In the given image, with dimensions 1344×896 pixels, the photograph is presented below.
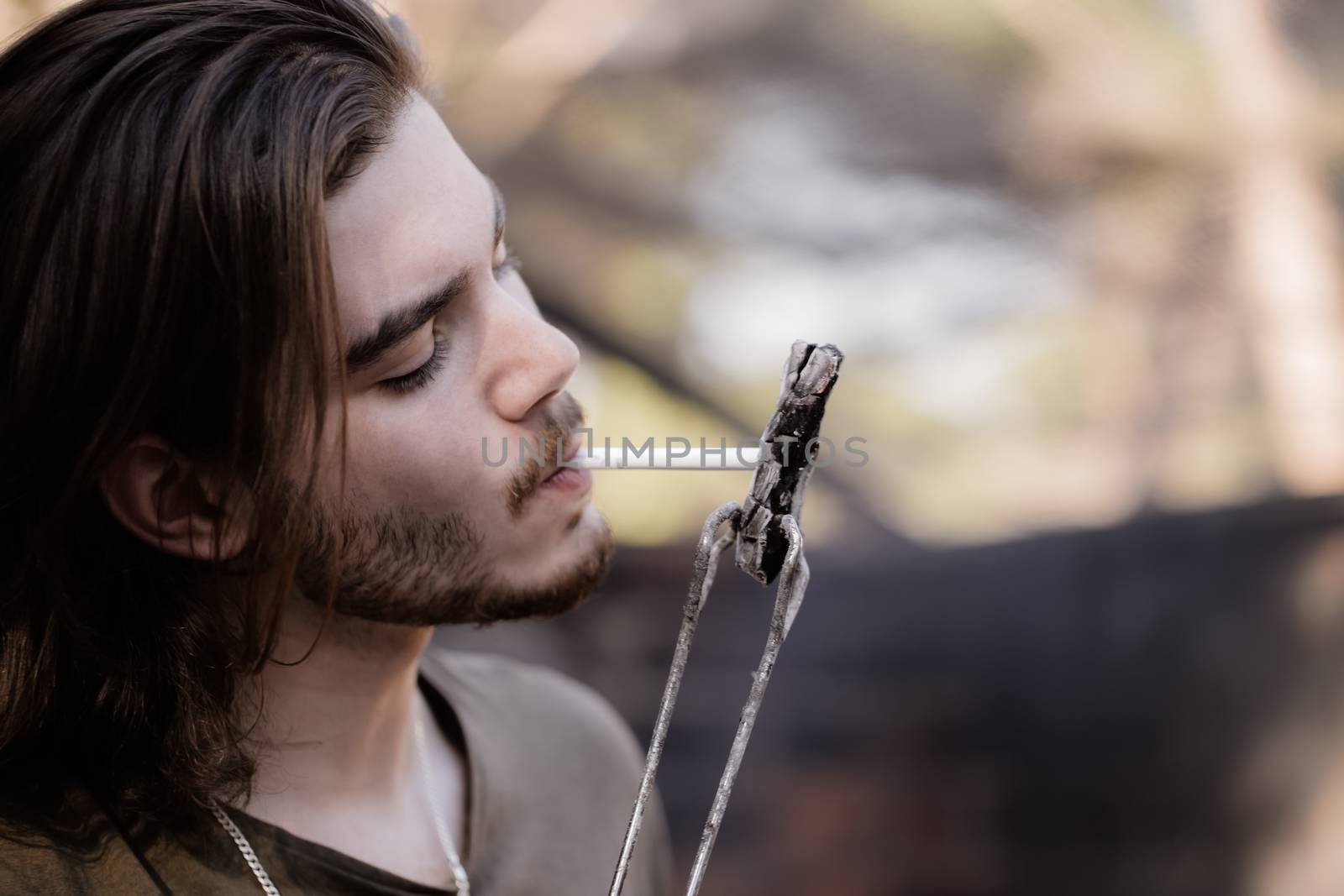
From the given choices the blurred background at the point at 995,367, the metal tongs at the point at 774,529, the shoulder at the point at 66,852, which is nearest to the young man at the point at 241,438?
the shoulder at the point at 66,852

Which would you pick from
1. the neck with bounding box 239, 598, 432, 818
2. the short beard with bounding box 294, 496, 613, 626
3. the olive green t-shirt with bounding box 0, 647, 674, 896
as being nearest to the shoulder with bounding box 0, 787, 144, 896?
the olive green t-shirt with bounding box 0, 647, 674, 896

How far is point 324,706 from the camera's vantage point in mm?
866

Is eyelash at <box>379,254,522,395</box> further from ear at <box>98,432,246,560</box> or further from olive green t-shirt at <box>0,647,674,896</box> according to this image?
olive green t-shirt at <box>0,647,674,896</box>

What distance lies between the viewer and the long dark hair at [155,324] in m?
0.69

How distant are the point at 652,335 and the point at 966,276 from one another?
589mm

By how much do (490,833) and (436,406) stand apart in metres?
0.44

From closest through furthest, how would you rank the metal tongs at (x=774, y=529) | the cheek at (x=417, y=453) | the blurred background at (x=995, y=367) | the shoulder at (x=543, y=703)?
the metal tongs at (x=774, y=529) < the cheek at (x=417, y=453) < the shoulder at (x=543, y=703) < the blurred background at (x=995, y=367)

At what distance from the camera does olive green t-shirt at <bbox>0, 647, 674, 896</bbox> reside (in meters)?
0.74

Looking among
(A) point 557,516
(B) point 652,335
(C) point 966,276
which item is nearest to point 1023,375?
(C) point 966,276

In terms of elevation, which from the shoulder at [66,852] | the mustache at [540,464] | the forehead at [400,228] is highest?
the forehead at [400,228]

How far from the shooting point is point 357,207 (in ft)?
2.42

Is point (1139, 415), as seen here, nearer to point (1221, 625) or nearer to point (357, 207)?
point (1221, 625)

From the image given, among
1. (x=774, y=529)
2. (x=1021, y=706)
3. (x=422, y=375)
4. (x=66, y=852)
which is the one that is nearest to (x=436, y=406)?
(x=422, y=375)

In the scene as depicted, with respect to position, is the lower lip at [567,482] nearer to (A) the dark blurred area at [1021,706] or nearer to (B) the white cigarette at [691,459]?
(B) the white cigarette at [691,459]
